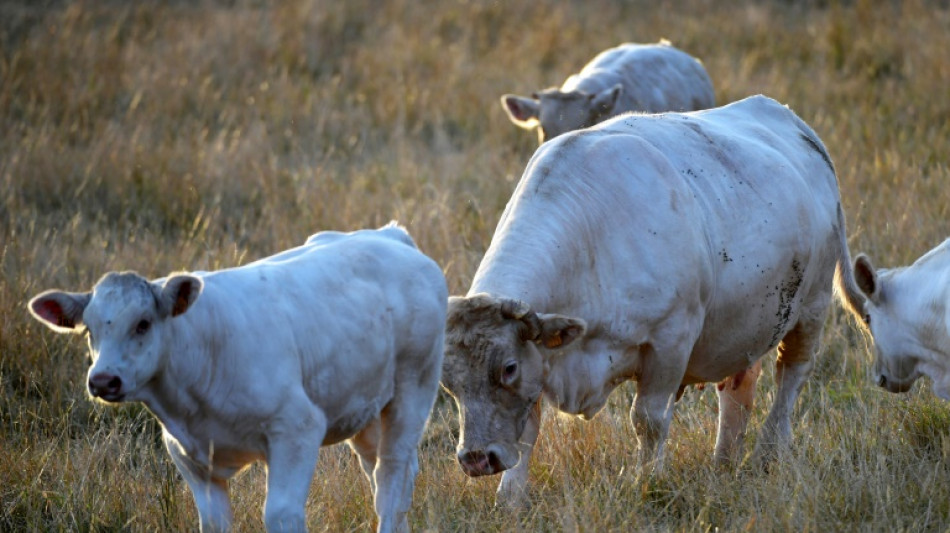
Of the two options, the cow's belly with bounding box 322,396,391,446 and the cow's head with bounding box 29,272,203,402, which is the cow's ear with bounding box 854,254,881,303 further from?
the cow's head with bounding box 29,272,203,402

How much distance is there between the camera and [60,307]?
149 inches

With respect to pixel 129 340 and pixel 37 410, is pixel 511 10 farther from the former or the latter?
pixel 129 340

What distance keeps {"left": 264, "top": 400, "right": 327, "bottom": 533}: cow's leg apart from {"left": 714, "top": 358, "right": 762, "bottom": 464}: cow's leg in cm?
234

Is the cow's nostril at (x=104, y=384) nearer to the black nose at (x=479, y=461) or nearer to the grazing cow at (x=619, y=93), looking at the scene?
the black nose at (x=479, y=461)

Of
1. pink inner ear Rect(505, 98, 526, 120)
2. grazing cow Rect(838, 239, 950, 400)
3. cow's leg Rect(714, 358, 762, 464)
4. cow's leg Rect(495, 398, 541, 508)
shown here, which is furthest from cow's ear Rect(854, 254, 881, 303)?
pink inner ear Rect(505, 98, 526, 120)

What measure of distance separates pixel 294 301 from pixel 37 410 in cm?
270

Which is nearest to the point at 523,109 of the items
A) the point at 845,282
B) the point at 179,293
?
the point at 845,282

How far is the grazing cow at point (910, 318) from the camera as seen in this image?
561cm

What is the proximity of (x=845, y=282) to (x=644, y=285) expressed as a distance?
1.81 m

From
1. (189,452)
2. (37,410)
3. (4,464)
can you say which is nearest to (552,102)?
(37,410)

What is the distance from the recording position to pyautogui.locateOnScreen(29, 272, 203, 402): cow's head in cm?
365

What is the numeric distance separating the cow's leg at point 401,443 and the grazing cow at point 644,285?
106mm

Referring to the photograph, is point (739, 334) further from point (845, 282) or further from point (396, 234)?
point (396, 234)

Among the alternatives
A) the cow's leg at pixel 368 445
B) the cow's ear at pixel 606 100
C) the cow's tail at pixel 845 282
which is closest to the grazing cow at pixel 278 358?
the cow's leg at pixel 368 445
